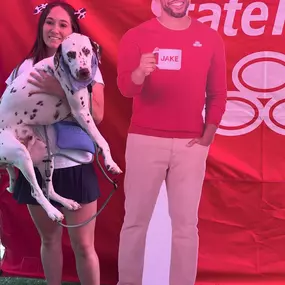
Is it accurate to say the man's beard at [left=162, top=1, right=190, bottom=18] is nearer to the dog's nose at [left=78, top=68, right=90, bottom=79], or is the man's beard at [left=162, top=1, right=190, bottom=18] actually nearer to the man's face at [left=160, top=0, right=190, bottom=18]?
the man's face at [left=160, top=0, right=190, bottom=18]

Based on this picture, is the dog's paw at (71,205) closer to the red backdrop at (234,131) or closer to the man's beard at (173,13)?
the red backdrop at (234,131)

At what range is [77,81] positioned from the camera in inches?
56.5

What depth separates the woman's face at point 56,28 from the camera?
161 centimetres

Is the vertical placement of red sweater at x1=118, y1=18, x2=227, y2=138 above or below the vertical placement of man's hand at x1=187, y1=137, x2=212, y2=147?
above

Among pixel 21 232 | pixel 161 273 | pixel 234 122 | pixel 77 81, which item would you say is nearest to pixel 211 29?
pixel 234 122

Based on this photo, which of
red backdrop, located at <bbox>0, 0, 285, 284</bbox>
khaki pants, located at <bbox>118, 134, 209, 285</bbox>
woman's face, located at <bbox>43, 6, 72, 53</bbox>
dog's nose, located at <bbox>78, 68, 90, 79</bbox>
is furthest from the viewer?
red backdrop, located at <bbox>0, 0, 285, 284</bbox>

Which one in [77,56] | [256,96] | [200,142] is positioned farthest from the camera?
[256,96]

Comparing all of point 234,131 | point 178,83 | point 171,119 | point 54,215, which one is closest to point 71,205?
point 54,215

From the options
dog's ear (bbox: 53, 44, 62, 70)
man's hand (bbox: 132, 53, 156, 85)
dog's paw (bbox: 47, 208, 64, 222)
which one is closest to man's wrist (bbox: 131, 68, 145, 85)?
man's hand (bbox: 132, 53, 156, 85)

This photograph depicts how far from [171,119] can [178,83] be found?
0.44 feet

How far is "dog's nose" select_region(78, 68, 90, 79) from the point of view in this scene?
1.40 meters

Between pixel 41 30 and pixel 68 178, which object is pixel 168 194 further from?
pixel 41 30

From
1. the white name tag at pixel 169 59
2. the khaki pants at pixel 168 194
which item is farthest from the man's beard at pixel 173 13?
the khaki pants at pixel 168 194

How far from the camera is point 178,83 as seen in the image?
1.66 meters
